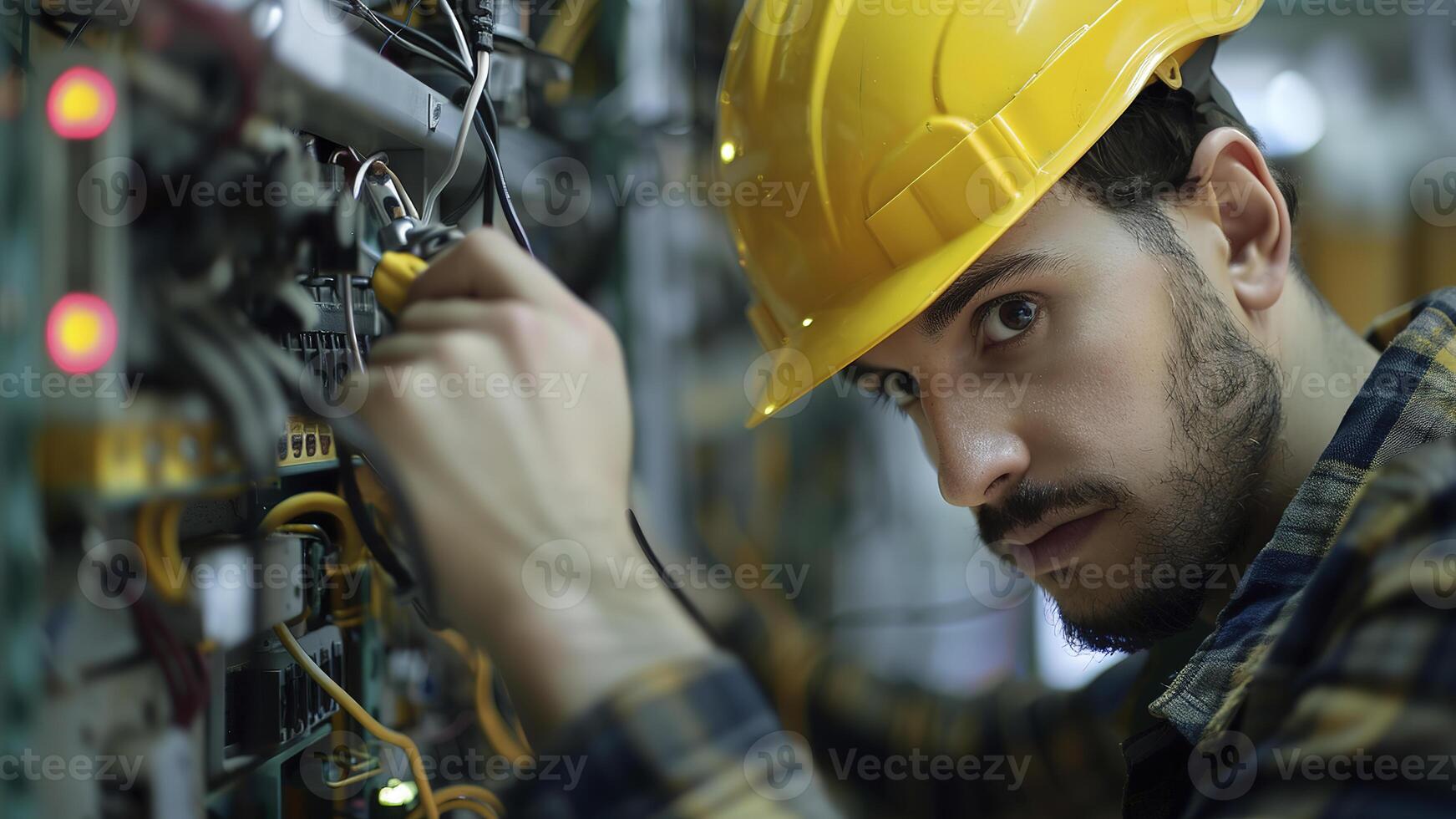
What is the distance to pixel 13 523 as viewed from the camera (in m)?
0.49

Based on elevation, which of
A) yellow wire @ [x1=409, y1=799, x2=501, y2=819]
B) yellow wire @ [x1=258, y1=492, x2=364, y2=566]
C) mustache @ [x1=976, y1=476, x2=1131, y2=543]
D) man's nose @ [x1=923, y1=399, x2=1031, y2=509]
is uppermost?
yellow wire @ [x1=258, y1=492, x2=364, y2=566]

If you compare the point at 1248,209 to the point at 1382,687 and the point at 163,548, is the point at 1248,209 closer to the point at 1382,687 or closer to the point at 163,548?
the point at 1382,687

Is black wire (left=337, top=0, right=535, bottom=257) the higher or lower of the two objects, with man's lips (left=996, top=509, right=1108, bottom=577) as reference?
higher

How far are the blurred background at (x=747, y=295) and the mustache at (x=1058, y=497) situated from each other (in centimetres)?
30

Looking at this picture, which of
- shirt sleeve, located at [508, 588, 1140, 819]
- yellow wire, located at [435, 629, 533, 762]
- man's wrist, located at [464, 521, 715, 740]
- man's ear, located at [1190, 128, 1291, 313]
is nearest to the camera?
man's wrist, located at [464, 521, 715, 740]

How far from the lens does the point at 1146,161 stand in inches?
37.7

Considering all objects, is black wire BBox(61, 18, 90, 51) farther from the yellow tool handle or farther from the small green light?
the small green light

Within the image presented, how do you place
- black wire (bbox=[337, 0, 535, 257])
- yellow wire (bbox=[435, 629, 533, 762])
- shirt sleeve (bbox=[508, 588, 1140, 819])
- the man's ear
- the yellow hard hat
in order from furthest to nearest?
shirt sleeve (bbox=[508, 588, 1140, 819])
yellow wire (bbox=[435, 629, 533, 762])
the man's ear
the yellow hard hat
black wire (bbox=[337, 0, 535, 257])

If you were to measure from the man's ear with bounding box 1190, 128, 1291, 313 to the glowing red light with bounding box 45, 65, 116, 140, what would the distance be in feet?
3.11

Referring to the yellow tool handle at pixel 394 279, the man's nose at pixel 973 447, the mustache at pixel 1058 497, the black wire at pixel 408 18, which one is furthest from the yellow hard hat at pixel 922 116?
the yellow tool handle at pixel 394 279

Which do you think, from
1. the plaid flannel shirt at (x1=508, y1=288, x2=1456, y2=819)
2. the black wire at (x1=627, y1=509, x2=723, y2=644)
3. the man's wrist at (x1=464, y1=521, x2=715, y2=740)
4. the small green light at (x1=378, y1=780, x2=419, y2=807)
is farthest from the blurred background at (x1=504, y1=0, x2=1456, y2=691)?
the small green light at (x1=378, y1=780, x2=419, y2=807)

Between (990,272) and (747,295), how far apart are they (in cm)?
136

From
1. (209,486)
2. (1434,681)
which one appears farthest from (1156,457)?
(209,486)

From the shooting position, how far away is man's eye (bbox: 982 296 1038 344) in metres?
0.89
